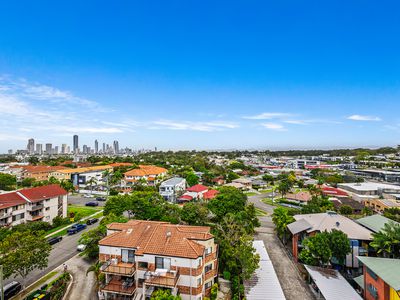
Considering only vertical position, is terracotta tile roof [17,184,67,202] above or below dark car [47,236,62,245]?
above

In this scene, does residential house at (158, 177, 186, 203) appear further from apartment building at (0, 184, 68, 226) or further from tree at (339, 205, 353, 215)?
tree at (339, 205, 353, 215)

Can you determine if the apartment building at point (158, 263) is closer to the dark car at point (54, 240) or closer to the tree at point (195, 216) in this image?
the tree at point (195, 216)

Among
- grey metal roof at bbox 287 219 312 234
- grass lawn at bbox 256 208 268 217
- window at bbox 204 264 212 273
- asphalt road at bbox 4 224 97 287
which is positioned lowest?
grass lawn at bbox 256 208 268 217

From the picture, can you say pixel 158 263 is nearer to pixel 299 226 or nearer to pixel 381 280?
pixel 381 280

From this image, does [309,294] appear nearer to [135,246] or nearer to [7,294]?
[135,246]

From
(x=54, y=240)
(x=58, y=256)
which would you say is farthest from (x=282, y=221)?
(x=54, y=240)

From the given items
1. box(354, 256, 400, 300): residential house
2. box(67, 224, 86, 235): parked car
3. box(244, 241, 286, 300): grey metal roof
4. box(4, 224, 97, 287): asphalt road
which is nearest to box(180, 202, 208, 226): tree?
box(244, 241, 286, 300): grey metal roof

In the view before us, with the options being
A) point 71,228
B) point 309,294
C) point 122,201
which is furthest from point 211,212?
point 71,228
